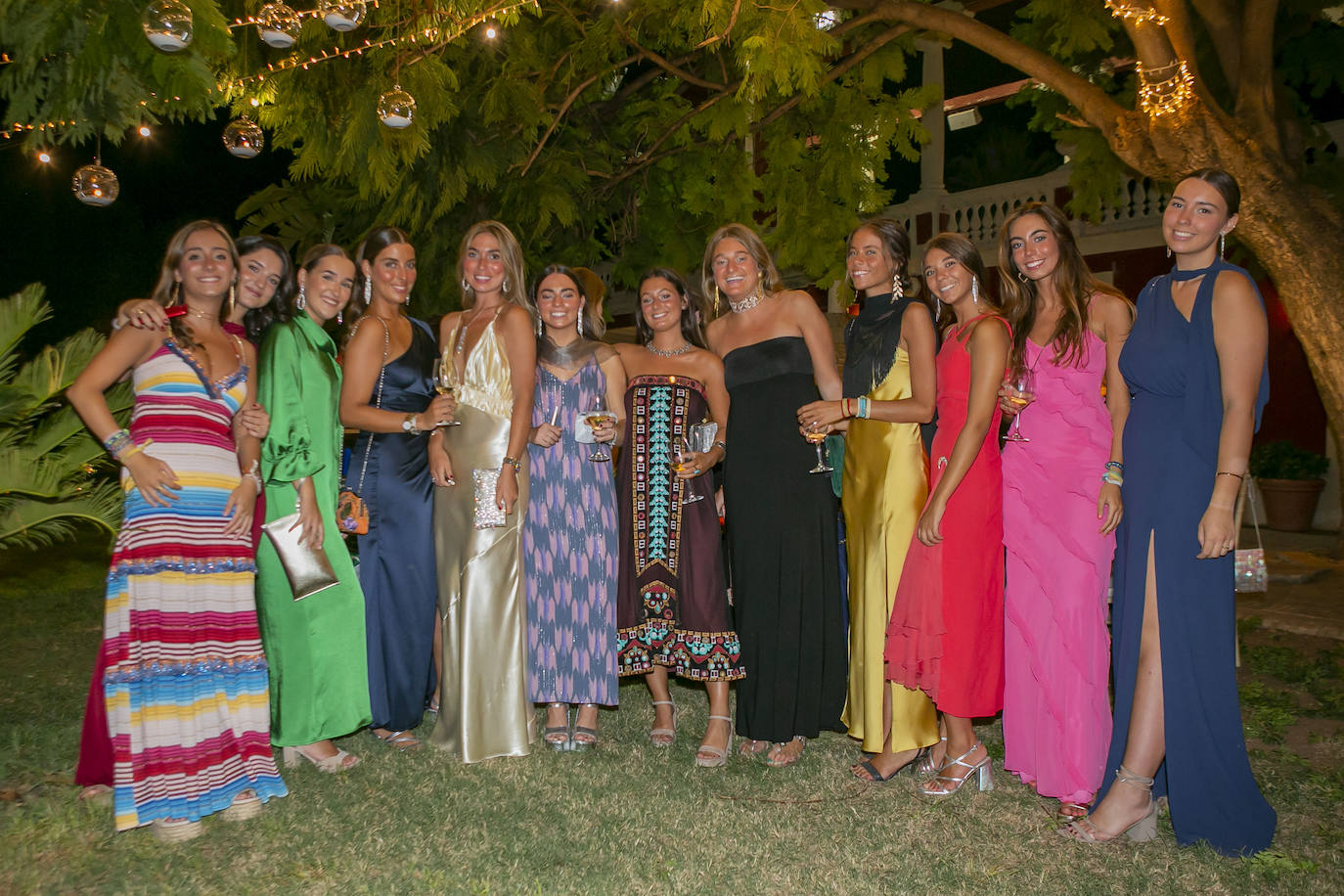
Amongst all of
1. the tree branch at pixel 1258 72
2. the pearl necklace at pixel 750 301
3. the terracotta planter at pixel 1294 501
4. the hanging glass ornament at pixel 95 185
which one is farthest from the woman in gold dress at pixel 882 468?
the terracotta planter at pixel 1294 501

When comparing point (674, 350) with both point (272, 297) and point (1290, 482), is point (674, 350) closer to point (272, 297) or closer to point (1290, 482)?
point (272, 297)

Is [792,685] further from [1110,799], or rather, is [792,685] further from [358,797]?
[358,797]

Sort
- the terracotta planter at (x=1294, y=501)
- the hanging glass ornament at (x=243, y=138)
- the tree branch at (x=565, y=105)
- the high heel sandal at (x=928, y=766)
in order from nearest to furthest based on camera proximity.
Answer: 1. the high heel sandal at (x=928, y=766)
2. the hanging glass ornament at (x=243, y=138)
3. the tree branch at (x=565, y=105)
4. the terracotta planter at (x=1294, y=501)

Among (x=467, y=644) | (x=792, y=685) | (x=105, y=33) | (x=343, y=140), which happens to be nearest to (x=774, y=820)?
(x=792, y=685)

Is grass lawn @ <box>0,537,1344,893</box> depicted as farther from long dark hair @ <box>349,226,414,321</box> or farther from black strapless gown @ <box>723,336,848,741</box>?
long dark hair @ <box>349,226,414,321</box>

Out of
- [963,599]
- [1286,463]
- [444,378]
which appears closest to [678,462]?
[444,378]

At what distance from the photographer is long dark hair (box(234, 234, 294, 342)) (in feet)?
14.5

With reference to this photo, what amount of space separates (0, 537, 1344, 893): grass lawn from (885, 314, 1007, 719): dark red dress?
456 millimetres

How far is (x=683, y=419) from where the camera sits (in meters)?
4.93

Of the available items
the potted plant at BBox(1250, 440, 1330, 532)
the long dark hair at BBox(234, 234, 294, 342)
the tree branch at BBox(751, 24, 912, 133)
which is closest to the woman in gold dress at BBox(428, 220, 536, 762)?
the long dark hair at BBox(234, 234, 294, 342)

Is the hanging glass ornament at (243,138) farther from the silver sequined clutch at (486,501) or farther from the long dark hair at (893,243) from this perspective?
the long dark hair at (893,243)

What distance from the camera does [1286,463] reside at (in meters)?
13.9

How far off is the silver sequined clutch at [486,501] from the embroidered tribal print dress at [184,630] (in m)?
1.04

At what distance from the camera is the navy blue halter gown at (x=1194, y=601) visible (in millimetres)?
3602
